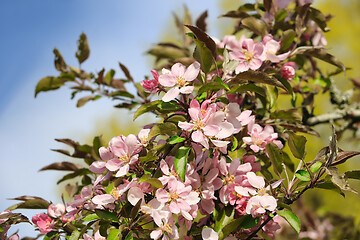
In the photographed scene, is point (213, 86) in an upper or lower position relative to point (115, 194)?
upper

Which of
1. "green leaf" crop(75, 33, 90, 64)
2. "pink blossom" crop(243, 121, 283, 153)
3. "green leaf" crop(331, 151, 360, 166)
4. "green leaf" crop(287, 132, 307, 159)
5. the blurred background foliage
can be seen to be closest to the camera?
"green leaf" crop(331, 151, 360, 166)

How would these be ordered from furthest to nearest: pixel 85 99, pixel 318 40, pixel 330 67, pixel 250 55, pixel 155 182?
1. pixel 330 67
2. pixel 85 99
3. pixel 318 40
4. pixel 250 55
5. pixel 155 182

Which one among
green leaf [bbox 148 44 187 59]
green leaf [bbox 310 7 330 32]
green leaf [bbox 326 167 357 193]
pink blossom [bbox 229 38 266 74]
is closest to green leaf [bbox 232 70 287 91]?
pink blossom [bbox 229 38 266 74]

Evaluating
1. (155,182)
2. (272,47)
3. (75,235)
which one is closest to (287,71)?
(272,47)

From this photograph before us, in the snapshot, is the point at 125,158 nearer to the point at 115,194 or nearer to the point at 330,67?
the point at 115,194

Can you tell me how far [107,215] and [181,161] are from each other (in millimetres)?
287

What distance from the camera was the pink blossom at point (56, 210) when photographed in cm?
140

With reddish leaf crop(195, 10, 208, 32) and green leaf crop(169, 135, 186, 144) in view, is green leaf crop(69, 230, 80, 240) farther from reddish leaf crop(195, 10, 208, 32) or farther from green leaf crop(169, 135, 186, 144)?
reddish leaf crop(195, 10, 208, 32)

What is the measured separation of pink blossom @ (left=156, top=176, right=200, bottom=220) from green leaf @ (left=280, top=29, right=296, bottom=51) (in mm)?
820

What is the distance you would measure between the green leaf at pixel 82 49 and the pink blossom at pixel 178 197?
1203 millimetres

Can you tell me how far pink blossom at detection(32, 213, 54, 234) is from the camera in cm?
137

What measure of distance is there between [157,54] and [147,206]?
1248mm

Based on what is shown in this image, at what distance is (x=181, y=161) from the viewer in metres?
1.15

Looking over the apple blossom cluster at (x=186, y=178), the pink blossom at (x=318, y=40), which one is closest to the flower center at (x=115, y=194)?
the apple blossom cluster at (x=186, y=178)
